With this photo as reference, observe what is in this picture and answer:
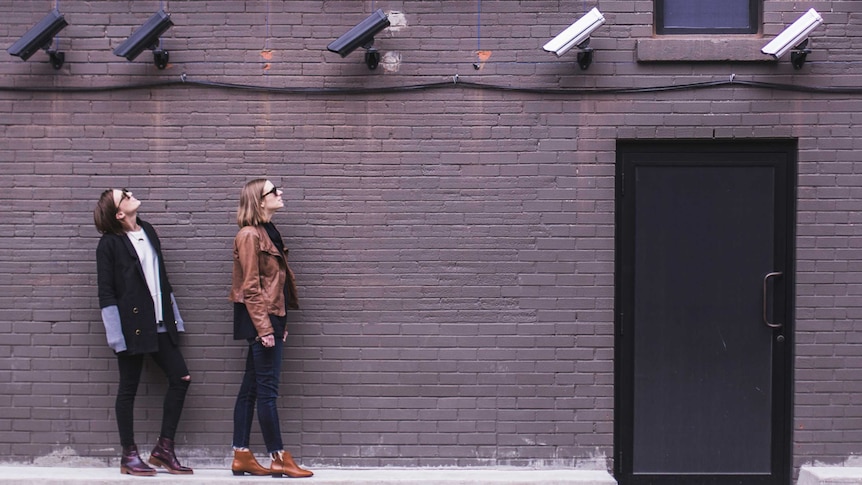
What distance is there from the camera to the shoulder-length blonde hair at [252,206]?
5977 millimetres

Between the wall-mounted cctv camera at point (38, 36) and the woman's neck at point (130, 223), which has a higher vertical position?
the wall-mounted cctv camera at point (38, 36)

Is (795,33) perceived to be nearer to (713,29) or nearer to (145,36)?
(713,29)

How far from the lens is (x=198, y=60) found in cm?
632

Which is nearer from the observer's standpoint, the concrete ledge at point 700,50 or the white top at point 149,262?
the white top at point 149,262

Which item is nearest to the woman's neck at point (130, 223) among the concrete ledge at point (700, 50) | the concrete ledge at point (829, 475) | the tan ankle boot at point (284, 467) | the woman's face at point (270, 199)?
the woman's face at point (270, 199)

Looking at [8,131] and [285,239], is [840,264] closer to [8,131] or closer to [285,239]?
[285,239]

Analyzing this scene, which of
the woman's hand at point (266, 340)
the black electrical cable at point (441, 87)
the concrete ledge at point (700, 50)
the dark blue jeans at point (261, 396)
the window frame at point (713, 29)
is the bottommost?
the dark blue jeans at point (261, 396)

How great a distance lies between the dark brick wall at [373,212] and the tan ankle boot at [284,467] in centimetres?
30

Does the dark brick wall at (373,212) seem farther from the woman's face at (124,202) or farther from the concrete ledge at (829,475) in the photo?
the woman's face at (124,202)

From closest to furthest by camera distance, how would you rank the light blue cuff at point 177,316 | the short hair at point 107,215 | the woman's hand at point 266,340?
the woman's hand at point 266,340, the short hair at point 107,215, the light blue cuff at point 177,316

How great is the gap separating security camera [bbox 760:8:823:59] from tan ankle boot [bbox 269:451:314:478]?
158 inches

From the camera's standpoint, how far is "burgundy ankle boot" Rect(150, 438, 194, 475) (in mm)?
6125

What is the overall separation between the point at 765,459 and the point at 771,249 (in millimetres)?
1414

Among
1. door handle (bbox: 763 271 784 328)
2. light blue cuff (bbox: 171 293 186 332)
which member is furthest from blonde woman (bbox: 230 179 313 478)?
door handle (bbox: 763 271 784 328)
